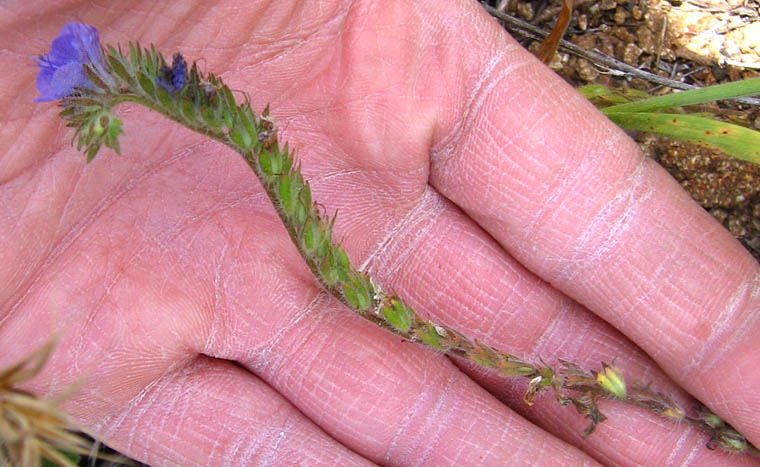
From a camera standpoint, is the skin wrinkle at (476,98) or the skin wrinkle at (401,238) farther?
the skin wrinkle at (401,238)

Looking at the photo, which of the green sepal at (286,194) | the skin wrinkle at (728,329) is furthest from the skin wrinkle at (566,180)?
the green sepal at (286,194)

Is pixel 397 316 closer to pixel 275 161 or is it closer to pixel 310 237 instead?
pixel 310 237

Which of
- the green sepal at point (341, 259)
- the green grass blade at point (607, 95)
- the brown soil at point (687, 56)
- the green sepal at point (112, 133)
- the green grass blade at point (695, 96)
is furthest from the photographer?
the brown soil at point (687, 56)

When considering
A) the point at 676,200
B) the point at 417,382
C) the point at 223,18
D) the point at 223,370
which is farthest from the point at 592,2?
the point at 223,370

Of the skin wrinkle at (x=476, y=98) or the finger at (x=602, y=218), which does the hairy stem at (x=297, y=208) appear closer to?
the finger at (x=602, y=218)

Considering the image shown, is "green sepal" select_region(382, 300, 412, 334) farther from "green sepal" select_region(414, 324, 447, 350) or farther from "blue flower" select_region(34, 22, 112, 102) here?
"blue flower" select_region(34, 22, 112, 102)

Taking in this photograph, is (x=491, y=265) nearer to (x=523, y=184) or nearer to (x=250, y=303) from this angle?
(x=523, y=184)

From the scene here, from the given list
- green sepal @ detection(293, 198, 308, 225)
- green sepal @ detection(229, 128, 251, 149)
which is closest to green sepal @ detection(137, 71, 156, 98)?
green sepal @ detection(229, 128, 251, 149)
